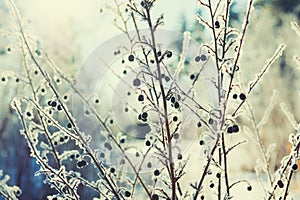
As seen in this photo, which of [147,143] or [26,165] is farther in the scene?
[26,165]

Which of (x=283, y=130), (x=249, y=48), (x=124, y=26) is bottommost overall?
(x=124, y=26)

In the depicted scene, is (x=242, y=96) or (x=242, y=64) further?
(x=242, y=64)

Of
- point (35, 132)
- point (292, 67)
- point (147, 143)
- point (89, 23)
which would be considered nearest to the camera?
point (147, 143)

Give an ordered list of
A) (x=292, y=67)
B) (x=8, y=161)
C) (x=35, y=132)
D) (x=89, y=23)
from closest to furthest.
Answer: (x=35, y=132) < (x=89, y=23) < (x=8, y=161) < (x=292, y=67)

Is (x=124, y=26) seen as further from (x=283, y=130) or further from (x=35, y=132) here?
(x=283, y=130)

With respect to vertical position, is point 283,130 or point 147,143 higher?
point 283,130

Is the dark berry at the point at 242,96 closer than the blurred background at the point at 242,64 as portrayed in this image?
Yes

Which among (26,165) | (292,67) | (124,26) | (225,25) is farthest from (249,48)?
(225,25)

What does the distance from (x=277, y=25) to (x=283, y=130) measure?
165 centimetres

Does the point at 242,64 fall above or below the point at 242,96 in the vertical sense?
above

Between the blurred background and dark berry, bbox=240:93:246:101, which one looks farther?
the blurred background

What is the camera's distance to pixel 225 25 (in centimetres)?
178

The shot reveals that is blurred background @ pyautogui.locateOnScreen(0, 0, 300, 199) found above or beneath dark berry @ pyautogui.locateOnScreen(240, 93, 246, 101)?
above

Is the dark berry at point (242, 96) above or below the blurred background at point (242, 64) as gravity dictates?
below
